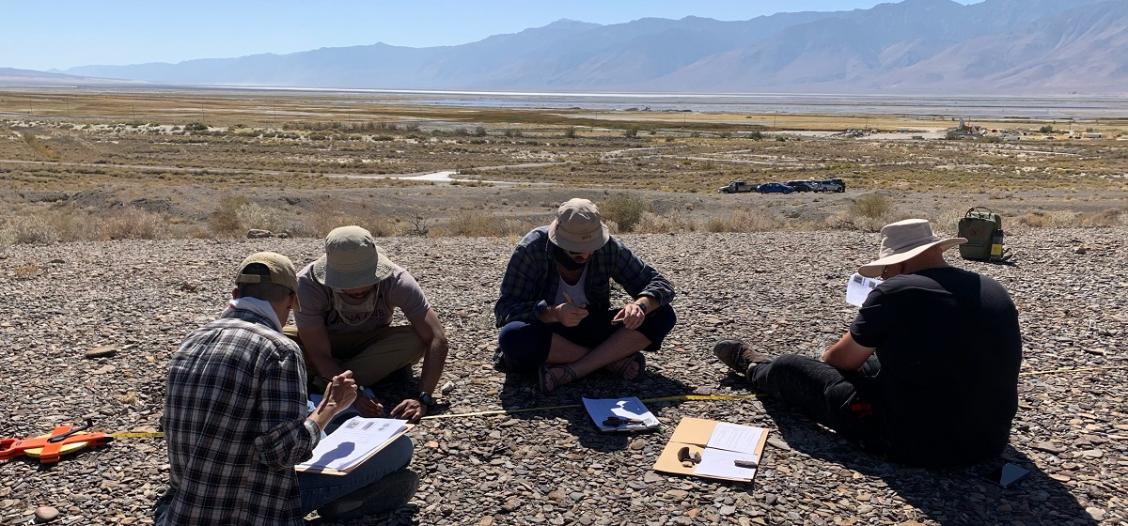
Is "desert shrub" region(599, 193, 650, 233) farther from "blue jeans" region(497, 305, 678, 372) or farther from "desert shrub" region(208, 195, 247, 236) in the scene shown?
"blue jeans" region(497, 305, 678, 372)

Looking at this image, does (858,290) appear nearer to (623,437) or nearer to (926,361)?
(926,361)

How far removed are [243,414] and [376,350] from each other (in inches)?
95.4

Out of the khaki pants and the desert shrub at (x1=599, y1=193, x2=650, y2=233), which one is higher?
the khaki pants

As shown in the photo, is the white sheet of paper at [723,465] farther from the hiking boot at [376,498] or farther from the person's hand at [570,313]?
the hiking boot at [376,498]

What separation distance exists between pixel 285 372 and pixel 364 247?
1.78m

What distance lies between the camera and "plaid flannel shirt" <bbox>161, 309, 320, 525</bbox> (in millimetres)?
3207

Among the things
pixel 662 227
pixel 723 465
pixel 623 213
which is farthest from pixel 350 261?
pixel 623 213

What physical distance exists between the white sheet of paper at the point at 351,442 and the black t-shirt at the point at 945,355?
2364 mm

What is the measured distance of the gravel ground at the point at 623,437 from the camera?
173 inches

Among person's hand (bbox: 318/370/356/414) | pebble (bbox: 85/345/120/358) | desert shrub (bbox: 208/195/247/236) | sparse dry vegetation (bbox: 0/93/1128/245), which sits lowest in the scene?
sparse dry vegetation (bbox: 0/93/1128/245)

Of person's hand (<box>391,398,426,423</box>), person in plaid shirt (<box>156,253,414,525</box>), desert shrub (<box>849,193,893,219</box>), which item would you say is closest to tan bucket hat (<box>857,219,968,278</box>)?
person's hand (<box>391,398,426,423</box>)

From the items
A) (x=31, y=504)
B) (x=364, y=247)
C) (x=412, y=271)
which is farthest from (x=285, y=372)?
(x=412, y=271)

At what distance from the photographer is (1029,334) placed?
7641 mm

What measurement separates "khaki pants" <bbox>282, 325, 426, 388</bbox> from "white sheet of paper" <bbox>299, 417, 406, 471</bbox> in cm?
123
